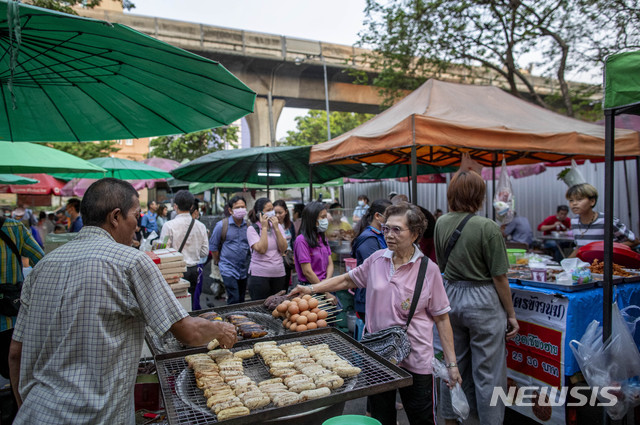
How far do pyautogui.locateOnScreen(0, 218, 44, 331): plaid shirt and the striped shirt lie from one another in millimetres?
6309

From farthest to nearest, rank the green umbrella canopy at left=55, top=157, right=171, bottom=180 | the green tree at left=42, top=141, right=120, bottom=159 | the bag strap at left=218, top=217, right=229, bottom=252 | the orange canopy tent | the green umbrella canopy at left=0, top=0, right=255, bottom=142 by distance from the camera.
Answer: the green tree at left=42, top=141, right=120, bottom=159
the green umbrella canopy at left=55, top=157, right=171, bottom=180
the bag strap at left=218, top=217, right=229, bottom=252
the orange canopy tent
the green umbrella canopy at left=0, top=0, right=255, bottom=142

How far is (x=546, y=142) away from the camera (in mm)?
5637

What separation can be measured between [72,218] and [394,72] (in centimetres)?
1162

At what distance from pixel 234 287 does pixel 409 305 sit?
373 centimetres

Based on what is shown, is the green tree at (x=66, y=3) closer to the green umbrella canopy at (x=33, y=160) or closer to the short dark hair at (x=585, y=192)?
the green umbrella canopy at (x=33, y=160)

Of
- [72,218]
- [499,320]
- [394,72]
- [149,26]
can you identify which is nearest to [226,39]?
[149,26]

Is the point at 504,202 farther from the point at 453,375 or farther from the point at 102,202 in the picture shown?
the point at 102,202

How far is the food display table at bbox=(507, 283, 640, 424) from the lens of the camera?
3652 mm

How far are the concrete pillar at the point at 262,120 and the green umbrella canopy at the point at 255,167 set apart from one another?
13717mm

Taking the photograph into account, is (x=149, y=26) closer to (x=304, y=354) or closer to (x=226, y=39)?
(x=226, y=39)

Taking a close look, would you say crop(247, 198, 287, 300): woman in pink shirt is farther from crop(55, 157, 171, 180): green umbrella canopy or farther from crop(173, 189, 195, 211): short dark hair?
crop(55, 157, 171, 180): green umbrella canopy

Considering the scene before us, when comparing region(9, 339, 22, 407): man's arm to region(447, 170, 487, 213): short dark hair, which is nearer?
region(9, 339, 22, 407): man's arm

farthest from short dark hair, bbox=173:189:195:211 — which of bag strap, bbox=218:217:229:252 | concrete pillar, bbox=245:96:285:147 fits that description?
concrete pillar, bbox=245:96:285:147

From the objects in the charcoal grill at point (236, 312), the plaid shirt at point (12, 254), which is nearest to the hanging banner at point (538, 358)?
the charcoal grill at point (236, 312)
